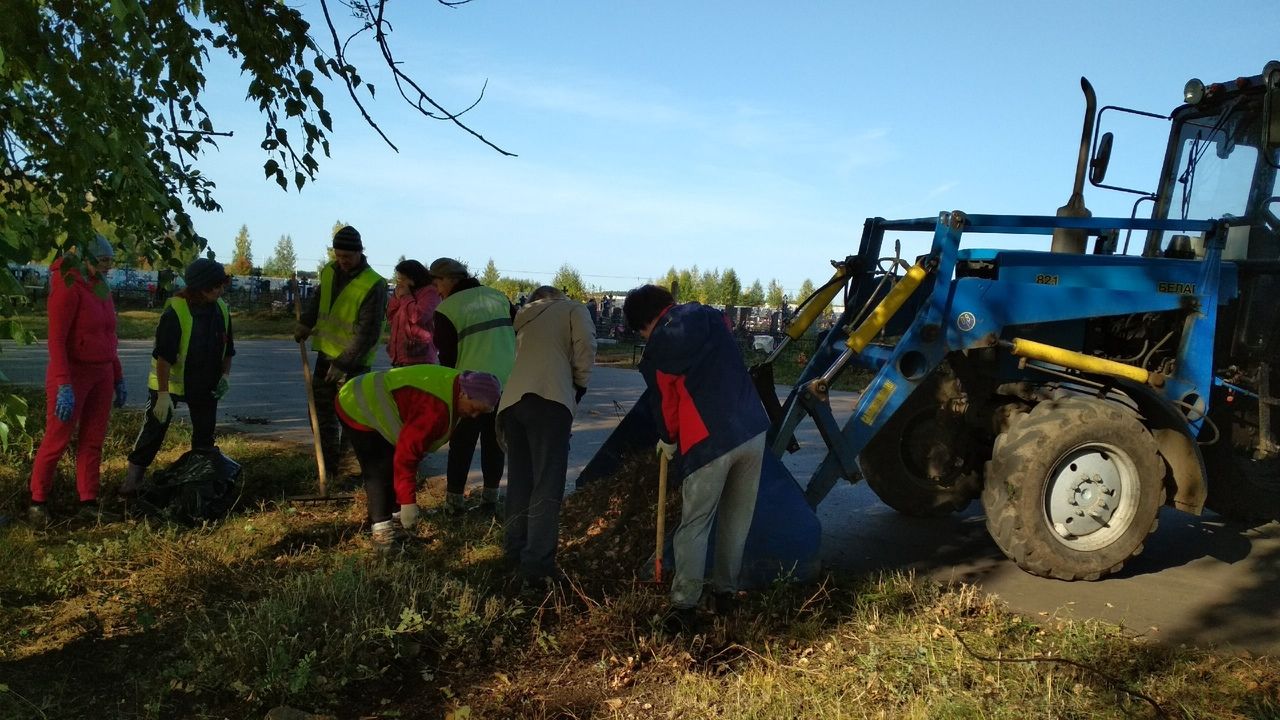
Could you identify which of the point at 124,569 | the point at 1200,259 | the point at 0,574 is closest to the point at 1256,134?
the point at 1200,259

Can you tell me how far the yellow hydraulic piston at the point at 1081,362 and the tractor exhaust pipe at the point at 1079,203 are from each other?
67cm

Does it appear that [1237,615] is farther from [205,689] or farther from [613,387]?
[613,387]

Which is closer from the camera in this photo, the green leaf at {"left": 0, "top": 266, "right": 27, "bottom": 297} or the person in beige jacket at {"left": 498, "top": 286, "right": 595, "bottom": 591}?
the green leaf at {"left": 0, "top": 266, "right": 27, "bottom": 297}

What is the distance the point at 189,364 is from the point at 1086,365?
17.7 ft

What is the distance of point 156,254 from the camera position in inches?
142

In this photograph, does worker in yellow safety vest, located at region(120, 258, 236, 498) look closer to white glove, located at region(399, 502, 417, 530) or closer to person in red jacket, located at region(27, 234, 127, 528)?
person in red jacket, located at region(27, 234, 127, 528)

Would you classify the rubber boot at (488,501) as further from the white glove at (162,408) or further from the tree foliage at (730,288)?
the tree foliage at (730,288)

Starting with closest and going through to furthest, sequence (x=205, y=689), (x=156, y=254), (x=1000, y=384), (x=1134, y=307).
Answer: (x=205, y=689) < (x=156, y=254) < (x=1134, y=307) < (x=1000, y=384)

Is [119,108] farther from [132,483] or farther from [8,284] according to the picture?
[132,483]

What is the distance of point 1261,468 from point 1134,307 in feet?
4.26

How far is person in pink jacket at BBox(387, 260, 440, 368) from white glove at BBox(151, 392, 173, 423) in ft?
4.51

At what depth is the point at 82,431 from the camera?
5418mm

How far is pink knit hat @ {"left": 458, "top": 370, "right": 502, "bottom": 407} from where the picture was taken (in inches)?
173

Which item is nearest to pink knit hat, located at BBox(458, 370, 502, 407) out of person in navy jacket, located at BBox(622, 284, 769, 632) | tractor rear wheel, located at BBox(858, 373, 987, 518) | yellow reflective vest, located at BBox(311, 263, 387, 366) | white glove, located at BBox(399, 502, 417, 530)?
white glove, located at BBox(399, 502, 417, 530)
